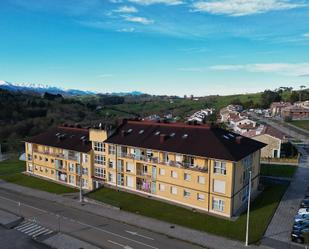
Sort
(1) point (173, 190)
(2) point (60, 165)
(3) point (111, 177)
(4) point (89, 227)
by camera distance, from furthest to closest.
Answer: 1. (2) point (60, 165)
2. (3) point (111, 177)
3. (1) point (173, 190)
4. (4) point (89, 227)

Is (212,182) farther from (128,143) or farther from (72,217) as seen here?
(72,217)

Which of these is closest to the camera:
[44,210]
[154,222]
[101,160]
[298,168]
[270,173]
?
[154,222]

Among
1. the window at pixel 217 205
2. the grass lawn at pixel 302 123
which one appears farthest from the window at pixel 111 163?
the grass lawn at pixel 302 123

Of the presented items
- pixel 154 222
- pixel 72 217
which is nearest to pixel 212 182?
pixel 154 222

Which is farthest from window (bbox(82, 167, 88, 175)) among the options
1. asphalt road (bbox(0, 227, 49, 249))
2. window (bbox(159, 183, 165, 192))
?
asphalt road (bbox(0, 227, 49, 249))

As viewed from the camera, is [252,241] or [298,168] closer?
[252,241]

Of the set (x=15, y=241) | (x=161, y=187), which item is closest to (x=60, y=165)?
Result: (x=161, y=187)

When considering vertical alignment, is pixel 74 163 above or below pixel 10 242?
above

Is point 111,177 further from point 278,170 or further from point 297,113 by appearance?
point 297,113
